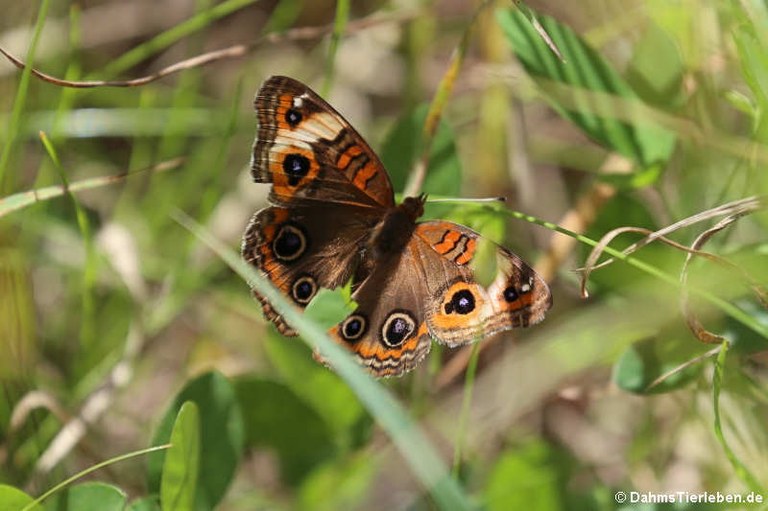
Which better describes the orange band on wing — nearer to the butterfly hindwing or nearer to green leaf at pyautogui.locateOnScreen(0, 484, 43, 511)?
the butterfly hindwing

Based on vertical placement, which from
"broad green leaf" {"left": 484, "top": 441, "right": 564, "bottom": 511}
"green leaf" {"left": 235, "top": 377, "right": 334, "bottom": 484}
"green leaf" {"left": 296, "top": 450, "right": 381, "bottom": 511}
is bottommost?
"broad green leaf" {"left": 484, "top": 441, "right": 564, "bottom": 511}

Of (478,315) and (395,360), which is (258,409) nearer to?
(395,360)

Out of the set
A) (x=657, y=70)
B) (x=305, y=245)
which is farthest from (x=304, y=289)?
(x=657, y=70)

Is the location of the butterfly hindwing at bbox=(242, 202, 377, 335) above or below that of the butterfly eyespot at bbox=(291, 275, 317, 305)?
above

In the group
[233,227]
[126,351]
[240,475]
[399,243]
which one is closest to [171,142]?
[233,227]

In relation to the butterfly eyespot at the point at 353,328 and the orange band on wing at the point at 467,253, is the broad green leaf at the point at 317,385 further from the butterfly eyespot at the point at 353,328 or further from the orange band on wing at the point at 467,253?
A: the orange band on wing at the point at 467,253

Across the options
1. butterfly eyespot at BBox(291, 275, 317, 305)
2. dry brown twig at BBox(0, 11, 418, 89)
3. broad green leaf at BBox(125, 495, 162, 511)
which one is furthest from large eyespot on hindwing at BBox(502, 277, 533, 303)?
dry brown twig at BBox(0, 11, 418, 89)
